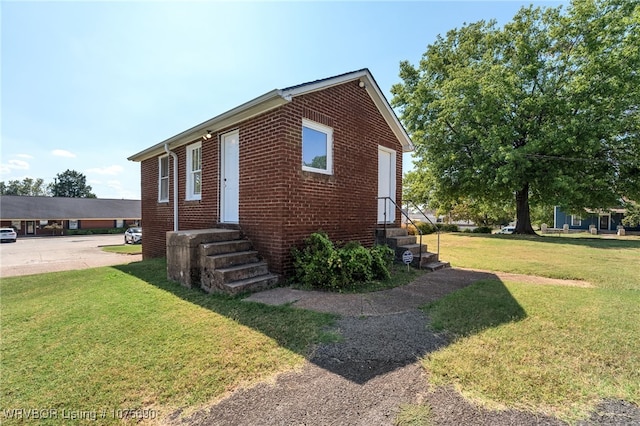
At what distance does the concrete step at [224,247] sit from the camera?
5.71 m

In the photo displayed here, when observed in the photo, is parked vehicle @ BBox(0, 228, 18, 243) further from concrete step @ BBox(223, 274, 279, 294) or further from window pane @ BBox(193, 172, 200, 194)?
concrete step @ BBox(223, 274, 279, 294)

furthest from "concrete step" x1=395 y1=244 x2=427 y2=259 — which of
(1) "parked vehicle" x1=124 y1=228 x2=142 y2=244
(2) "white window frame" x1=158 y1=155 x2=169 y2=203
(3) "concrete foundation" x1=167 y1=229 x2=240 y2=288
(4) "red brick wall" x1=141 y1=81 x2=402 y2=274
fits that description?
(1) "parked vehicle" x1=124 y1=228 x2=142 y2=244

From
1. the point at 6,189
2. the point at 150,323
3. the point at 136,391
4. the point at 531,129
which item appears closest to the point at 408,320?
the point at 136,391

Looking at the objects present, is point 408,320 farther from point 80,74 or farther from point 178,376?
point 80,74

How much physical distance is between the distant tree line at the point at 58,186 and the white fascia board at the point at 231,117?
8362 cm

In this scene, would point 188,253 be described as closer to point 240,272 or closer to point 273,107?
point 240,272

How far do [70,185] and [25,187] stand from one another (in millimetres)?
12120

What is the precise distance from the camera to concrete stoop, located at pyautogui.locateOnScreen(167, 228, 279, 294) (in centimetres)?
537

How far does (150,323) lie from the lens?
4.00 m

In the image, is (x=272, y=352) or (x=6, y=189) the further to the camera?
(x=6, y=189)

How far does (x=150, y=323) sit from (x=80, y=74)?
856cm

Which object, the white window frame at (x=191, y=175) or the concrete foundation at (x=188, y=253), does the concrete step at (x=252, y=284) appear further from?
the white window frame at (x=191, y=175)

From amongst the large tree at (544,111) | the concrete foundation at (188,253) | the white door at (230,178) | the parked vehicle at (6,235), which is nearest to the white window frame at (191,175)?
the white door at (230,178)

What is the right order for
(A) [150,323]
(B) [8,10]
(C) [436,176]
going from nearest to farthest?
(A) [150,323] → (B) [8,10] → (C) [436,176]
